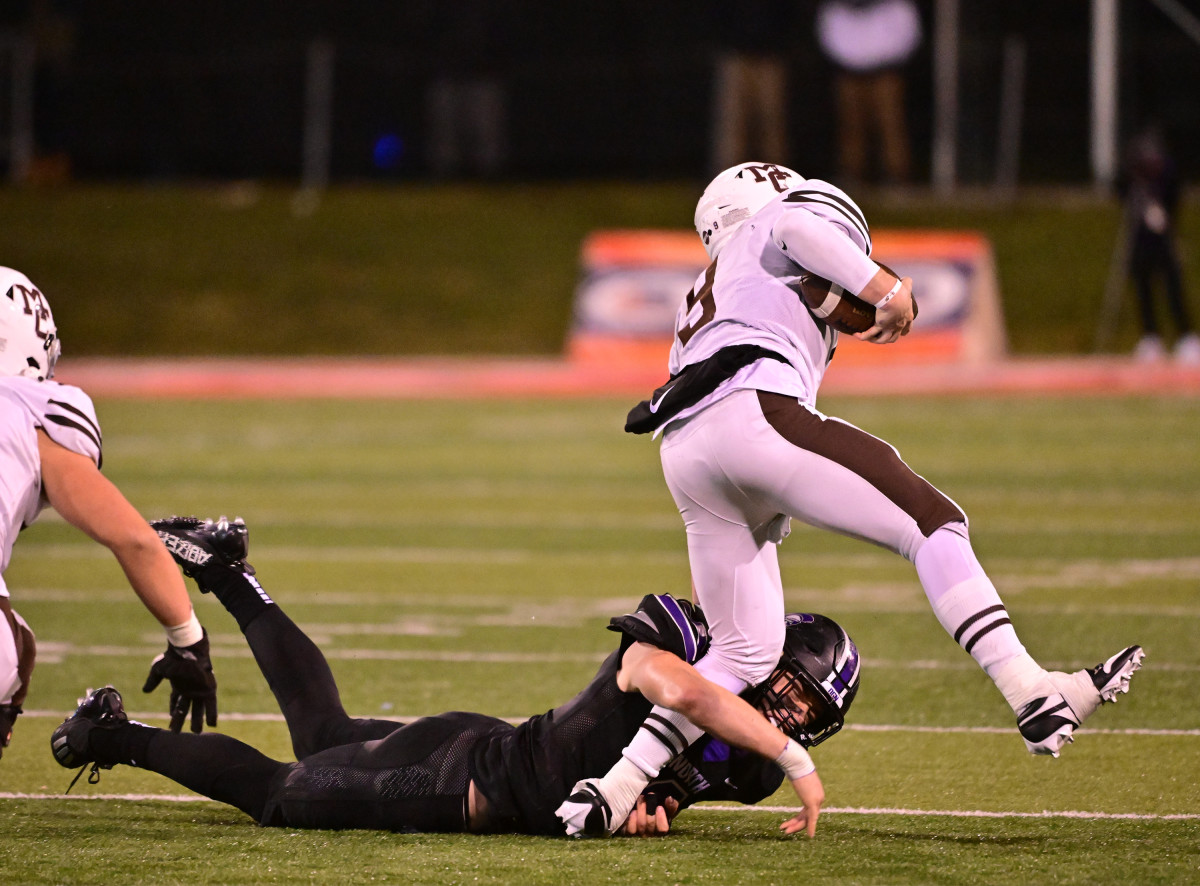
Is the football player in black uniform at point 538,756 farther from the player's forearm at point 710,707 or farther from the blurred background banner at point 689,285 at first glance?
the blurred background banner at point 689,285

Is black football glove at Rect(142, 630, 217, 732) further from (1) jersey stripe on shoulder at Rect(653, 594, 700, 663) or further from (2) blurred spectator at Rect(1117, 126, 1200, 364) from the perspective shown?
(2) blurred spectator at Rect(1117, 126, 1200, 364)

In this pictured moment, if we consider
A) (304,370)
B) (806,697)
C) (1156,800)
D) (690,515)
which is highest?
(690,515)

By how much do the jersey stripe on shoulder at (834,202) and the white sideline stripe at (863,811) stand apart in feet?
4.24

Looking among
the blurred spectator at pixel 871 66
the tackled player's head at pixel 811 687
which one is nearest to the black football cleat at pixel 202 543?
the tackled player's head at pixel 811 687

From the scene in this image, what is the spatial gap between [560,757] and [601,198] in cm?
1742

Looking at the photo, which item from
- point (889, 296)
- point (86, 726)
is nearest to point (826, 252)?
point (889, 296)

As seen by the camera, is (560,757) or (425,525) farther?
(425,525)

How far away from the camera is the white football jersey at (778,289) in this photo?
4.14 metres

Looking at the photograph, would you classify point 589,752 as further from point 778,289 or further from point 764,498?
point 778,289

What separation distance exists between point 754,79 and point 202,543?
15932 mm

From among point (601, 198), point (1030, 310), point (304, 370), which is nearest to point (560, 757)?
point (304, 370)

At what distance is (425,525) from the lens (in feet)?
32.3

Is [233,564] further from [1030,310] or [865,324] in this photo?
[1030,310]

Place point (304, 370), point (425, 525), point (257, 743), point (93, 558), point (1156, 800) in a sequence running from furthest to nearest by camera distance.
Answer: point (304, 370)
point (425, 525)
point (93, 558)
point (257, 743)
point (1156, 800)
